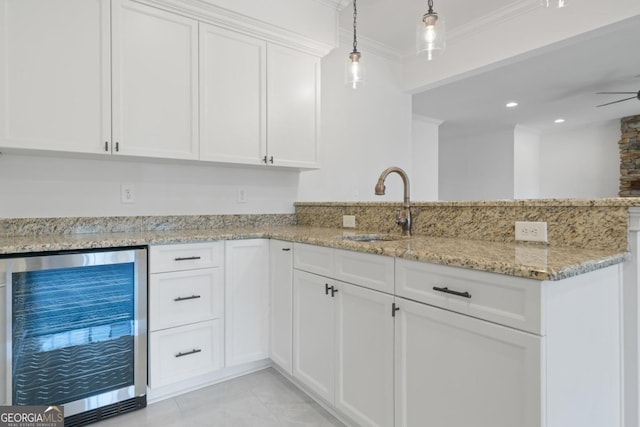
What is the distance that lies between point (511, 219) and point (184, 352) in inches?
71.5

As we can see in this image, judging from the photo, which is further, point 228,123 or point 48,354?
point 228,123

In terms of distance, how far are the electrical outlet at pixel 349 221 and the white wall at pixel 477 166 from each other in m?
4.97

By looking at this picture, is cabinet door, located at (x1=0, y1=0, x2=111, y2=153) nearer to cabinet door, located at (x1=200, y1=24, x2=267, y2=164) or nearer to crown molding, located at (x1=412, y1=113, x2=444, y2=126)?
cabinet door, located at (x1=200, y1=24, x2=267, y2=164)

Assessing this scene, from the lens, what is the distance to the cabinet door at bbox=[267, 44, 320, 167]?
98.9 inches

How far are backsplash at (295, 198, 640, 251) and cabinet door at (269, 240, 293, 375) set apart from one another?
0.61 m

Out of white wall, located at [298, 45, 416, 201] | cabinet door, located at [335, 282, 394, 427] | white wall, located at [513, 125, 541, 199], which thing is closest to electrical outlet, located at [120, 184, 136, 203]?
white wall, located at [298, 45, 416, 201]

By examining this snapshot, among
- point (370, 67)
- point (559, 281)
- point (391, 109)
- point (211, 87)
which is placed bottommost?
point (559, 281)

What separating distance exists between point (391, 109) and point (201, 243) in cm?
254

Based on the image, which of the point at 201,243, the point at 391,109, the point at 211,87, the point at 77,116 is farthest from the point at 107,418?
the point at 391,109

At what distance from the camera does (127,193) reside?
2.30m

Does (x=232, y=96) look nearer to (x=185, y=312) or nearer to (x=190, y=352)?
(x=185, y=312)

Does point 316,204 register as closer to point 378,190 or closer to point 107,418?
point 378,190

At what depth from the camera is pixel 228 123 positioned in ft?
7.66

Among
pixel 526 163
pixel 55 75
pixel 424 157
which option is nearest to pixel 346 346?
pixel 55 75
